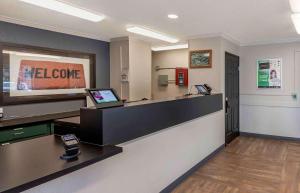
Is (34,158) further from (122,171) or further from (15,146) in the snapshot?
(122,171)

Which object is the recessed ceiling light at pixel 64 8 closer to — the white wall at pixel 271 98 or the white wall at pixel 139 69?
the white wall at pixel 139 69

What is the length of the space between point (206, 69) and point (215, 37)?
0.68 m

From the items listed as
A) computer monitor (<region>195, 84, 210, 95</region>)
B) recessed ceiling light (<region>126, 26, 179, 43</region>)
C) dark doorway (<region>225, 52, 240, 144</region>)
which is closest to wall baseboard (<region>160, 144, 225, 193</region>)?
dark doorway (<region>225, 52, 240, 144</region>)

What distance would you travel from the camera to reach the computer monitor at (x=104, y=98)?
6.88 feet

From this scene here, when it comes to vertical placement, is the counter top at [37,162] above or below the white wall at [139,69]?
below

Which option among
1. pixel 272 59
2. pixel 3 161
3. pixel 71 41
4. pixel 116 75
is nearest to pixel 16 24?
pixel 71 41

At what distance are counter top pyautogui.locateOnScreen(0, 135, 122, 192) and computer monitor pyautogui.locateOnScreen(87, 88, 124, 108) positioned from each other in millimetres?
381

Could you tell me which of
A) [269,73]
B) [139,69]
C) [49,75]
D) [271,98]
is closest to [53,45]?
[49,75]

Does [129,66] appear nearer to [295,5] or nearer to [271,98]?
[295,5]

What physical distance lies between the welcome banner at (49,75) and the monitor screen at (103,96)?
2386 millimetres

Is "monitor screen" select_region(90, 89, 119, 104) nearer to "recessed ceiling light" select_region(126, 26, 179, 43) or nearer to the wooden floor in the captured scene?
the wooden floor

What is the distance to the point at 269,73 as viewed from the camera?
583cm

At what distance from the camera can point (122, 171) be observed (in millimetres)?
2295

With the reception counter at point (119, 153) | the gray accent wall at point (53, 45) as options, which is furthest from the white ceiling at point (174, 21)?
the reception counter at point (119, 153)
